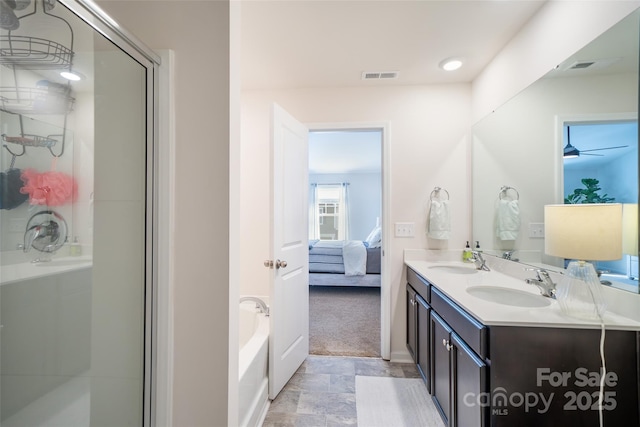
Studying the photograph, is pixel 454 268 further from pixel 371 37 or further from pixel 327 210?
pixel 327 210

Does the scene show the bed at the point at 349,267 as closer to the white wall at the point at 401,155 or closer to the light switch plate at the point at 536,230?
the white wall at the point at 401,155

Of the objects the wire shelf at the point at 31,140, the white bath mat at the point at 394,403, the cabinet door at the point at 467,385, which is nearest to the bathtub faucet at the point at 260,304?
the white bath mat at the point at 394,403

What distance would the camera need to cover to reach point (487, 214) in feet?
6.72

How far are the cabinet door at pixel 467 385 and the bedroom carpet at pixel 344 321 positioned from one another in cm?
120

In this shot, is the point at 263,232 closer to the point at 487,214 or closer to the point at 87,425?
the point at 87,425

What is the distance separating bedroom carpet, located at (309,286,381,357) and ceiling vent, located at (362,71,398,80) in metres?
2.51

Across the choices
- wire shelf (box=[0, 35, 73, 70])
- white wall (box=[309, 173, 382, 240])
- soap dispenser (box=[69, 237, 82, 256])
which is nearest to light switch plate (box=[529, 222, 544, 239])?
soap dispenser (box=[69, 237, 82, 256])

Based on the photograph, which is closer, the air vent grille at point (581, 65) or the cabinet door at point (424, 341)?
the air vent grille at point (581, 65)

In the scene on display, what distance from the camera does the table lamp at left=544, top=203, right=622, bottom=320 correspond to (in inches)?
38.1

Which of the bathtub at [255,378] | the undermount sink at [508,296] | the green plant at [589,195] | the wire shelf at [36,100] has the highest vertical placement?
the wire shelf at [36,100]

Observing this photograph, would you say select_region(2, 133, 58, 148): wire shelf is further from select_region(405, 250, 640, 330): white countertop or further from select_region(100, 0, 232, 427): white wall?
select_region(405, 250, 640, 330): white countertop

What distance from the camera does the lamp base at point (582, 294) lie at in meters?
0.98

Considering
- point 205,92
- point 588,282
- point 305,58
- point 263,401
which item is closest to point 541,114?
point 588,282

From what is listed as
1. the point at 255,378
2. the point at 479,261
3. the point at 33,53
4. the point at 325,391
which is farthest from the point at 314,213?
the point at 33,53
